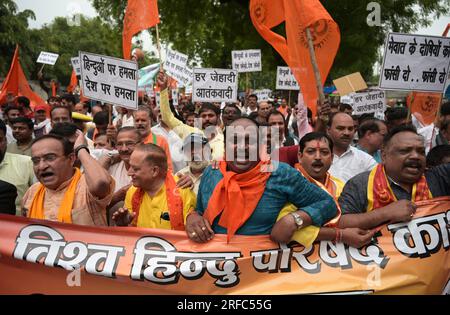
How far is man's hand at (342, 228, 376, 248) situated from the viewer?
10.4ft

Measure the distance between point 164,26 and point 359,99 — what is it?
14.6 m

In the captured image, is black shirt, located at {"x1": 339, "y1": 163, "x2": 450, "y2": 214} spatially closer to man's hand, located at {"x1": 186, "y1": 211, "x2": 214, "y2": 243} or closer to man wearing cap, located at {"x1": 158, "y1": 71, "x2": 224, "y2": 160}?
man's hand, located at {"x1": 186, "y1": 211, "x2": 214, "y2": 243}

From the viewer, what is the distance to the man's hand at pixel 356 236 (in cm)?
317

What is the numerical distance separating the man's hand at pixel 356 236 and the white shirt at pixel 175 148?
9.07ft

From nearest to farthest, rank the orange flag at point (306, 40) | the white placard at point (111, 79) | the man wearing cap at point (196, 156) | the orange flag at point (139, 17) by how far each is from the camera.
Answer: the man wearing cap at point (196, 156) → the white placard at point (111, 79) → the orange flag at point (306, 40) → the orange flag at point (139, 17)

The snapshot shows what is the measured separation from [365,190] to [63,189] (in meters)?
1.99

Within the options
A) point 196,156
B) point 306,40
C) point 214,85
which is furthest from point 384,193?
point 214,85

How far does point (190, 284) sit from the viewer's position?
3156 mm

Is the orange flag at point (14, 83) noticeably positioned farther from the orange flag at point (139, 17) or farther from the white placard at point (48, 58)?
the orange flag at point (139, 17)

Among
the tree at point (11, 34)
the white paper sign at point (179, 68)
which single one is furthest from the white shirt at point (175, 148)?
the tree at point (11, 34)

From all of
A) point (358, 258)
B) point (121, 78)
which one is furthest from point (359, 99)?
point (358, 258)

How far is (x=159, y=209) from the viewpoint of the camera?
3.53 m
